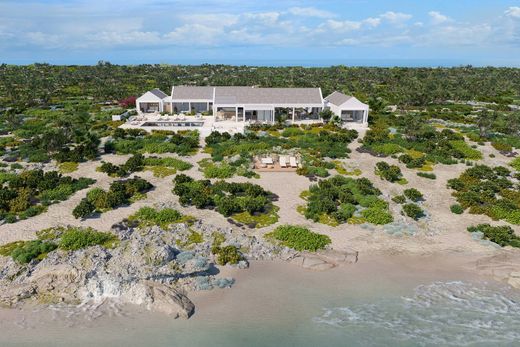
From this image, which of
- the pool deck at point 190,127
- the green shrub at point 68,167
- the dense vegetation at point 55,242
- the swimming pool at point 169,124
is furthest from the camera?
the swimming pool at point 169,124

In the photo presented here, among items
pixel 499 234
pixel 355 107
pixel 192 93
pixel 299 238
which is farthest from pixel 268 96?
pixel 499 234

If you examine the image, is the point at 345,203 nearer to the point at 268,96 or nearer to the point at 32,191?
the point at 32,191

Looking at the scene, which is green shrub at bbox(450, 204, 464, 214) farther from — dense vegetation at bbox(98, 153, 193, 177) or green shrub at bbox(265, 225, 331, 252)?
dense vegetation at bbox(98, 153, 193, 177)

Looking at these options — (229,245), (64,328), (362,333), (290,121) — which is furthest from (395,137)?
(64,328)

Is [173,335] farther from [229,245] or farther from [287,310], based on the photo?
[229,245]

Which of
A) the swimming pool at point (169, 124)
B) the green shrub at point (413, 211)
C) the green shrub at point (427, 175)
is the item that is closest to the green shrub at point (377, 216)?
the green shrub at point (413, 211)

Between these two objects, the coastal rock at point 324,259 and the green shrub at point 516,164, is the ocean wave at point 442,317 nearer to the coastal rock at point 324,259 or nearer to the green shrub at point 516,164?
the coastal rock at point 324,259

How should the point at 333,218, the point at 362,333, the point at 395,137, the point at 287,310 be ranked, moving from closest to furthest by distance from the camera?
the point at 362,333
the point at 287,310
the point at 333,218
the point at 395,137
